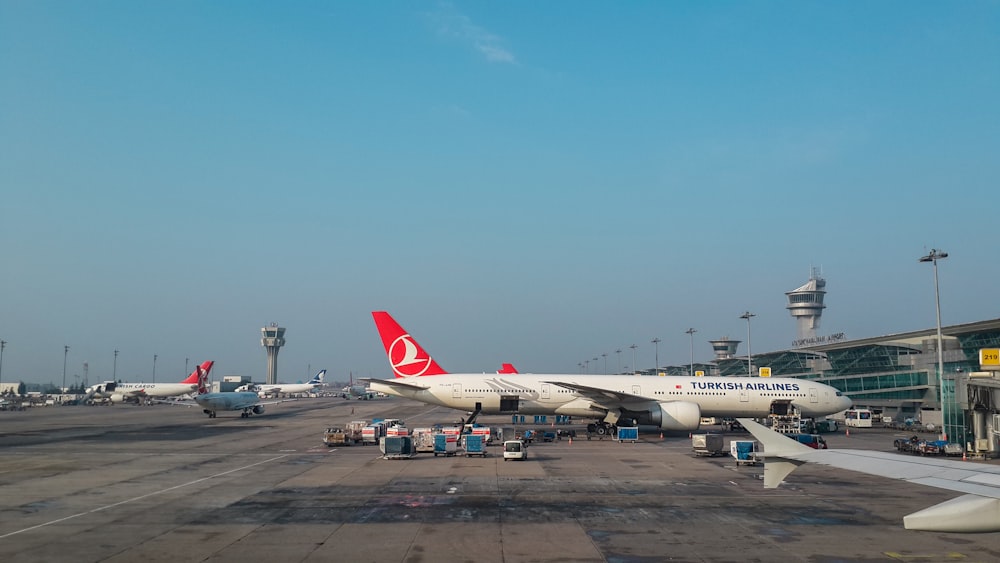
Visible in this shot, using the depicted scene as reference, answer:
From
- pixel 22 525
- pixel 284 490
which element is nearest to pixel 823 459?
pixel 284 490

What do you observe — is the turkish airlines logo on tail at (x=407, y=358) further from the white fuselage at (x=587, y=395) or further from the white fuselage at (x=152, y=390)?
the white fuselage at (x=152, y=390)

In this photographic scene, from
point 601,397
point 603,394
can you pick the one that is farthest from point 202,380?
point 603,394

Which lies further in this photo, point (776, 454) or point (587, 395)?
point (587, 395)

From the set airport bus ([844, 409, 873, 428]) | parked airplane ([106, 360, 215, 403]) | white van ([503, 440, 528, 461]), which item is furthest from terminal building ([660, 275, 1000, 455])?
parked airplane ([106, 360, 215, 403])

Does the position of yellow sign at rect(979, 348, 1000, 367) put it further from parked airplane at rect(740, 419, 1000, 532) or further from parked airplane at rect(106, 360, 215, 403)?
parked airplane at rect(106, 360, 215, 403)

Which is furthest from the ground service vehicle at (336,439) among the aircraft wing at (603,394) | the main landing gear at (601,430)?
the main landing gear at (601,430)

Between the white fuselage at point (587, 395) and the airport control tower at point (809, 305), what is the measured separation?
134 meters

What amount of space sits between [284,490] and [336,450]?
12.6 m

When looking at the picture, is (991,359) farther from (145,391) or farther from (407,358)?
(145,391)

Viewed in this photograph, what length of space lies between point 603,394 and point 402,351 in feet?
48.7

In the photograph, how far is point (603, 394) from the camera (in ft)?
134

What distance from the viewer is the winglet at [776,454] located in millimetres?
9344

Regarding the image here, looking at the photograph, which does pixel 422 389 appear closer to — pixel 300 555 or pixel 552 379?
pixel 552 379

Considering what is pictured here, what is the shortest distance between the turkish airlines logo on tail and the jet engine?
16.3 m
